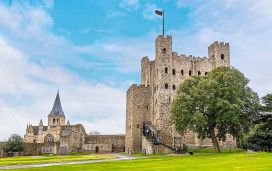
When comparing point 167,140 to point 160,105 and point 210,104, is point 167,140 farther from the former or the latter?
point 210,104

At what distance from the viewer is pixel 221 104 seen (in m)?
30.5

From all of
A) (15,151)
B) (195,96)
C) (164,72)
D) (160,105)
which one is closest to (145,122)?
(160,105)

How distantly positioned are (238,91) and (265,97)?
4.72m

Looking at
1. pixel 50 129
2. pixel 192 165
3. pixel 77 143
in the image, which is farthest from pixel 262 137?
pixel 50 129

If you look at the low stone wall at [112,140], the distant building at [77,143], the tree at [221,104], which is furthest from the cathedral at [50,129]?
the tree at [221,104]

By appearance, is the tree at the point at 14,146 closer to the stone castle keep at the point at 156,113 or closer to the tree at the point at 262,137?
the stone castle keep at the point at 156,113

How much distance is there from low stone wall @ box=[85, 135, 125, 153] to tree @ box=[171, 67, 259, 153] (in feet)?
80.8

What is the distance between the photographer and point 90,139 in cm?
5672

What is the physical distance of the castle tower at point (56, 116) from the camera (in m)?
133

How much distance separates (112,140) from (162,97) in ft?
56.5

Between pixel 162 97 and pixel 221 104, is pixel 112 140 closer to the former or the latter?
pixel 162 97

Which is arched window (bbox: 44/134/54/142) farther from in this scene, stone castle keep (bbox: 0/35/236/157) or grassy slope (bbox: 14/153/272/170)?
grassy slope (bbox: 14/153/272/170)

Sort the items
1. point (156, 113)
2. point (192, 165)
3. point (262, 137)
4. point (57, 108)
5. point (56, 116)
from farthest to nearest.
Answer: point (57, 108)
point (56, 116)
point (156, 113)
point (262, 137)
point (192, 165)

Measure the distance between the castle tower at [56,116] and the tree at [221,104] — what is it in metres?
107
